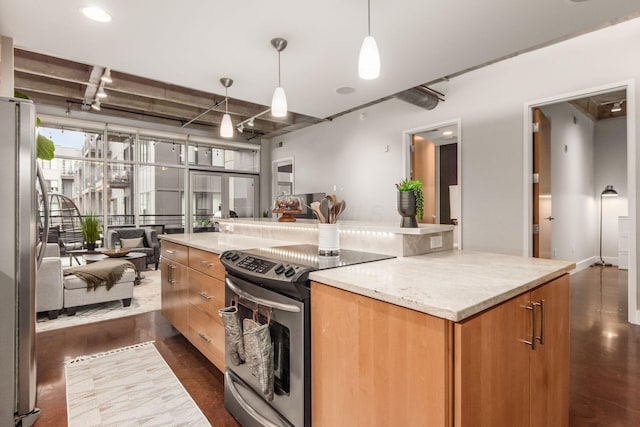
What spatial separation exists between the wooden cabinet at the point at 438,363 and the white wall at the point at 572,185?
4.25m

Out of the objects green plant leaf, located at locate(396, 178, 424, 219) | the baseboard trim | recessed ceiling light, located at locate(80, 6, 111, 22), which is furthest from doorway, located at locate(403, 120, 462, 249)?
recessed ceiling light, located at locate(80, 6, 111, 22)

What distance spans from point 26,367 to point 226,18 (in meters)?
2.55

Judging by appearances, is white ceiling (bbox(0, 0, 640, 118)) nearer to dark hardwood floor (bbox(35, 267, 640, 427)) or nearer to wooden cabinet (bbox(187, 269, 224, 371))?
wooden cabinet (bbox(187, 269, 224, 371))

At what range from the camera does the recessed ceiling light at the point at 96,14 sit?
2230mm

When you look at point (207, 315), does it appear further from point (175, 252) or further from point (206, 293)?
point (175, 252)

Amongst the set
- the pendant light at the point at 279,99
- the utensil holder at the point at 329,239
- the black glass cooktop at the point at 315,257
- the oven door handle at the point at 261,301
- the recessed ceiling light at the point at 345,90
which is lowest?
the oven door handle at the point at 261,301

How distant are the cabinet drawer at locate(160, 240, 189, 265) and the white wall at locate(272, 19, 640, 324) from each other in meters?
3.33

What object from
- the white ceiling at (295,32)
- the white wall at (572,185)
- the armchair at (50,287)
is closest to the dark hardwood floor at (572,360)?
the armchair at (50,287)

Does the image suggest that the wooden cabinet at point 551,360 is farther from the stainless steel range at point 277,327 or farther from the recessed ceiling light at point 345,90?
the recessed ceiling light at point 345,90

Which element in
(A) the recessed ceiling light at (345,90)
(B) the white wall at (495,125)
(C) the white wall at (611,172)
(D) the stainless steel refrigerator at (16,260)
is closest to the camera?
(D) the stainless steel refrigerator at (16,260)

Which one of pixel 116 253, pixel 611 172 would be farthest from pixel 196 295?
pixel 611 172

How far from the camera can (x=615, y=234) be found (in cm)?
628

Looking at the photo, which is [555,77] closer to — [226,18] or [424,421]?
[226,18]

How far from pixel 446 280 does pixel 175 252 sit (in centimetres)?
239
